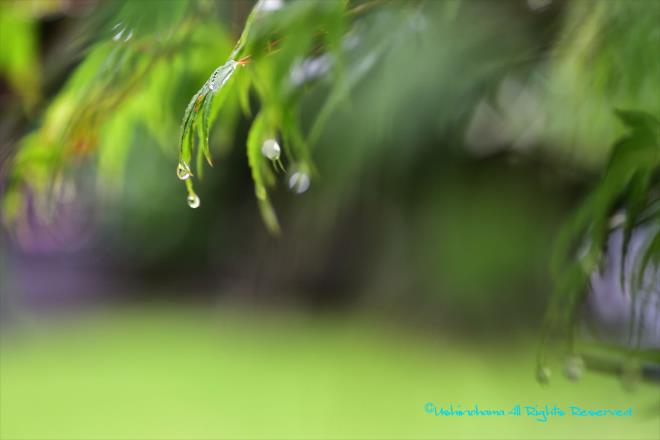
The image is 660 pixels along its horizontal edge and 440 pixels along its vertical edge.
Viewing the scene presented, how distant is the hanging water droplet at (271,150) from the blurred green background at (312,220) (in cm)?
2

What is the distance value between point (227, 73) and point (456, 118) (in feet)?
1.64

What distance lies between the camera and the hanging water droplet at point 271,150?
0.87ft

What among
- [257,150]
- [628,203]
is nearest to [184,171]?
[257,150]

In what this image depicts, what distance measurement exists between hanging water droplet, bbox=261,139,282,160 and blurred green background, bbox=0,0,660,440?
0.02 metres

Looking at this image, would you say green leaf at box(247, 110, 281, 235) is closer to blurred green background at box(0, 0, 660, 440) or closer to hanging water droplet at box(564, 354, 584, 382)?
blurred green background at box(0, 0, 660, 440)

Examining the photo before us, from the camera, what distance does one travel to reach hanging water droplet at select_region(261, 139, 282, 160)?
0.27m

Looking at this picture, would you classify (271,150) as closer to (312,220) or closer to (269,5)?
(269,5)

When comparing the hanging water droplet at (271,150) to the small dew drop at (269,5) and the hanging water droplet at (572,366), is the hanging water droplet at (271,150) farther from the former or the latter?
the hanging water droplet at (572,366)

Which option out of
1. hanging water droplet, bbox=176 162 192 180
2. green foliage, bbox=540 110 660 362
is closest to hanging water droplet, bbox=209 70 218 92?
hanging water droplet, bbox=176 162 192 180

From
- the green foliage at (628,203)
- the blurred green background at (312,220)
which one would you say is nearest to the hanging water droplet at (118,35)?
the blurred green background at (312,220)

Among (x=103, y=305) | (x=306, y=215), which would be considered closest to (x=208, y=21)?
(x=306, y=215)

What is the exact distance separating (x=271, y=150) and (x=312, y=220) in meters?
0.93

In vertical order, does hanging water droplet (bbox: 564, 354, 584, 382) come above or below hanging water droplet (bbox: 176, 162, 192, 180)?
below

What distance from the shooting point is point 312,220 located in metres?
1.20
